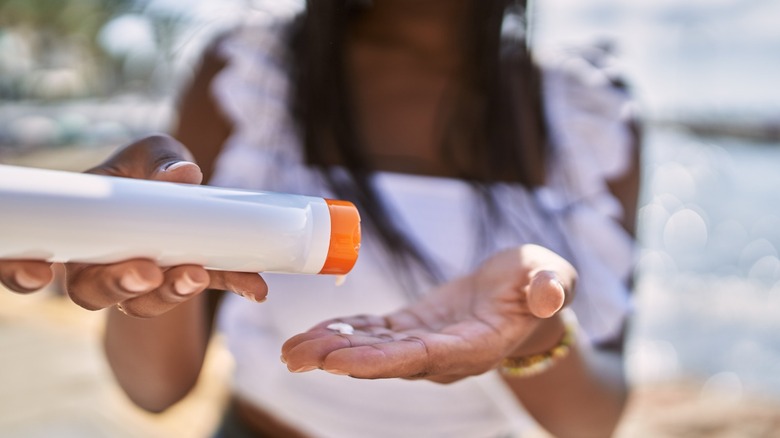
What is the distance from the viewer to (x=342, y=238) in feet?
1.25

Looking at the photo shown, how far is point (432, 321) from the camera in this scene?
0.47m

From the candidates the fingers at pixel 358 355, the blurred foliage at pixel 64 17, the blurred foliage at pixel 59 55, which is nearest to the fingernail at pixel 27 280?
→ the fingers at pixel 358 355

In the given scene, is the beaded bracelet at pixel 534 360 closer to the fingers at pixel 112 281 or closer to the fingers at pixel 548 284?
the fingers at pixel 548 284

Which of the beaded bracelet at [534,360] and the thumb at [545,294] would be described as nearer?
the thumb at [545,294]

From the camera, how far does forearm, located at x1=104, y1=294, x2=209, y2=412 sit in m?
0.62

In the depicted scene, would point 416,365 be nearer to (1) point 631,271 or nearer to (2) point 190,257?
(2) point 190,257

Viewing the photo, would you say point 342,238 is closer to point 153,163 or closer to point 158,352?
point 153,163

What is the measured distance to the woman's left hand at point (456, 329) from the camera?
1.17ft

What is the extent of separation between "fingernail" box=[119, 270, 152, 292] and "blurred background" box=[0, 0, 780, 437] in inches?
7.0

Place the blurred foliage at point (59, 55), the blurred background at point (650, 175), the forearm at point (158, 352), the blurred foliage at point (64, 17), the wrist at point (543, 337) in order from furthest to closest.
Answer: the blurred foliage at point (64, 17) < the blurred foliage at point (59, 55) < the blurred background at point (650, 175) < the forearm at point (158, 352) < the wrist at point (543, 337)

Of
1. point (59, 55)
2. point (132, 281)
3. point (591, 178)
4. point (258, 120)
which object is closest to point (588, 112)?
point (591, 178)

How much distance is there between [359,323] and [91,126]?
7.36m

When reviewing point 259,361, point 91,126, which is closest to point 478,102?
point 259,361

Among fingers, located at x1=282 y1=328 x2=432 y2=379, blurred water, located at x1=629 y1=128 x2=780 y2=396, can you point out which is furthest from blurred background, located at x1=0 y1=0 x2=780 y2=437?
fingers, located at x1=282 y1=328 x2=432 y2=379
